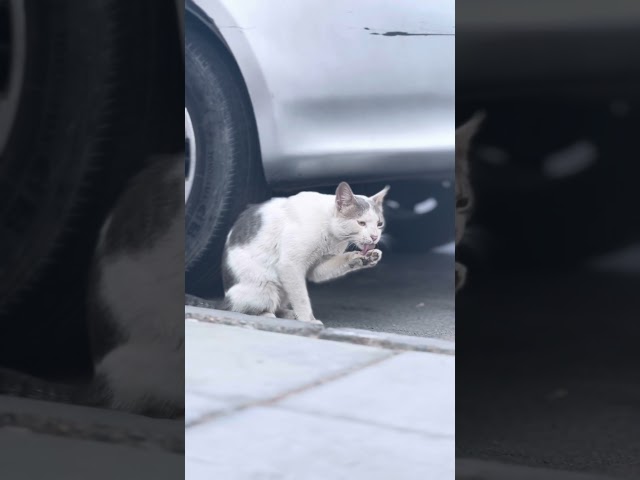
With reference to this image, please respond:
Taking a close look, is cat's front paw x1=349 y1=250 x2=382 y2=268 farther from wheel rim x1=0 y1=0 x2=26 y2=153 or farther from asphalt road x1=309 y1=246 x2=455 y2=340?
wheel rim x1=0 y1=0 x2=26 y2=153

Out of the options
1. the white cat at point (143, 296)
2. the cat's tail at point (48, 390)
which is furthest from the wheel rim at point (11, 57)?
the cat's tail at point (48, 390)

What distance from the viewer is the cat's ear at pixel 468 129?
54.3 inches

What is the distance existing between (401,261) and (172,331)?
245 centimetres

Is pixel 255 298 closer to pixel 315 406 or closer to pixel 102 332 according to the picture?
pixel 315 406

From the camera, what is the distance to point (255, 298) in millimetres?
4090

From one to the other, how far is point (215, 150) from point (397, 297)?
1245 millimetres

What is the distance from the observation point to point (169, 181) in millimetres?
1556

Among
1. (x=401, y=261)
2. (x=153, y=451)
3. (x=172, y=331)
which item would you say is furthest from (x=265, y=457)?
(x=401, y=261)

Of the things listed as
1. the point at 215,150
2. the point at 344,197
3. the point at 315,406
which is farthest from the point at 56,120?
the point at 215,150

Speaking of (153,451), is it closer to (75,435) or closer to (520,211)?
(75,435)

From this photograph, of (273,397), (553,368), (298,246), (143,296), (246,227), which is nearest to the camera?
(553,368)

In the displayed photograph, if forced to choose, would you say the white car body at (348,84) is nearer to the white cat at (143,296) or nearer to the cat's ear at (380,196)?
the cat's ear at (380,196)

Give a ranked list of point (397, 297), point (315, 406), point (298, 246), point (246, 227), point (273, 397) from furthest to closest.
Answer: point (246, 227) < point (298, 246) < point (397, 297) < point (273, 397) < point (315, 406)

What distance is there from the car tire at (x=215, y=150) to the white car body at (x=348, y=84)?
0.09 m
